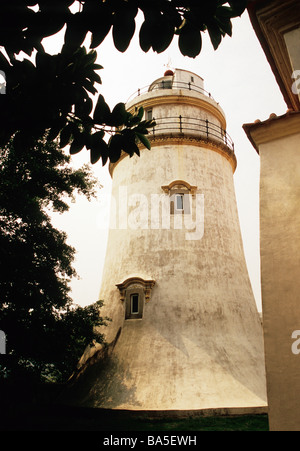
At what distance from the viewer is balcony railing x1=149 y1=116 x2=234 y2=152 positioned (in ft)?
51.7

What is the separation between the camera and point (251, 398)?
35.1ft

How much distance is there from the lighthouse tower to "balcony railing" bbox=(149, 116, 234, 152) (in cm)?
5

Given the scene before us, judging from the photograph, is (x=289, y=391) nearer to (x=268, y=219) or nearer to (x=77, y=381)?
(x=268, y=219)

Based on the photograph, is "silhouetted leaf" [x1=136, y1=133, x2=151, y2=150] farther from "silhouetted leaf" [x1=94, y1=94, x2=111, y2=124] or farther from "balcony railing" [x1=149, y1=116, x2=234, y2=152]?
"balcony railing" [x1=149, y1=116, x2=234, y2=152]

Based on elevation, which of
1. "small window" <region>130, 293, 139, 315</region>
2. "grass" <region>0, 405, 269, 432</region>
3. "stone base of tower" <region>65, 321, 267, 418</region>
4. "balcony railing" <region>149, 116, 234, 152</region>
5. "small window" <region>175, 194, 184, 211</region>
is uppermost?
"balcony railing" <region>149, 116, 234, 152</region>

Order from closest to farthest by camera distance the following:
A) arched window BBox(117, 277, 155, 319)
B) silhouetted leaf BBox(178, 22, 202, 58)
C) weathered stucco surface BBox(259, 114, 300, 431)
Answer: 1. silhouetted leaf BBox(178, 22, 202, 58)
2. weathered stucco surface BBox(259, 114, 300, 431)
3. arched window BBox(117, 277, 155, 319)

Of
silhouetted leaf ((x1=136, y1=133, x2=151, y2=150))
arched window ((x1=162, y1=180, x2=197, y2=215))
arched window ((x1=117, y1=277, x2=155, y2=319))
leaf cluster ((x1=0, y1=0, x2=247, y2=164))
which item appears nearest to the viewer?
leaf cluster ((x1=0, y1=0, x2=247, y2=164))

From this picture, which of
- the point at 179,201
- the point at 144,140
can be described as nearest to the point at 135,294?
the point at 179,201

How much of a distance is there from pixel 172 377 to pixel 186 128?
412 inches

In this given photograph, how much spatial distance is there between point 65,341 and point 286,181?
8.00 metres

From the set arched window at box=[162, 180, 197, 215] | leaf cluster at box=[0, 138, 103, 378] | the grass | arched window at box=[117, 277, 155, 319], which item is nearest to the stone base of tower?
the grass

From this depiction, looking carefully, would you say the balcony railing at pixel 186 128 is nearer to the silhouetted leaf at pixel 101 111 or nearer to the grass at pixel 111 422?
the grass at pixel 111 422

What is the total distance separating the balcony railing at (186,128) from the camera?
51.7 feet

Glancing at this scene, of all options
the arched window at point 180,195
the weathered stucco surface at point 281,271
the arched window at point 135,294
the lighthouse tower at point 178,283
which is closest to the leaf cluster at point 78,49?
the weathered stucco surface at point 281,271
